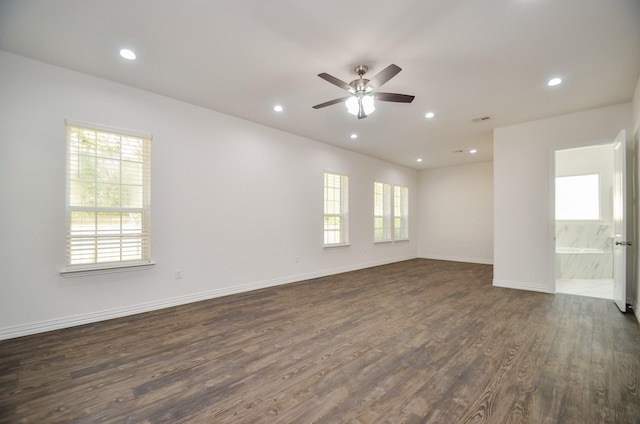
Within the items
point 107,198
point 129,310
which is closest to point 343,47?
point 107,198

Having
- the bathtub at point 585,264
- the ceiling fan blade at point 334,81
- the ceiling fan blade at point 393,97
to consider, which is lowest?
the bathtub at point 585,264

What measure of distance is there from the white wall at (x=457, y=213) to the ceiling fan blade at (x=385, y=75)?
6.65 m

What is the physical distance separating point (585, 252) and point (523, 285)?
7.64 feet

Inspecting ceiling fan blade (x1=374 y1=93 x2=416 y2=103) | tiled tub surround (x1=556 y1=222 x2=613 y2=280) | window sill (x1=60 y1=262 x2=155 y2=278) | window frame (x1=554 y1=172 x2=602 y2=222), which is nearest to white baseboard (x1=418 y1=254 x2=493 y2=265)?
tiled tub surround (x1=556 y1=222 x2=613 y2=280)

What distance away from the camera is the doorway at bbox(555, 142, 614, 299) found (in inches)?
231

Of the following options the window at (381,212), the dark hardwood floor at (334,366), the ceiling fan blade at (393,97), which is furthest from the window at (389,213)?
the ceiling fan blade at (393,97)

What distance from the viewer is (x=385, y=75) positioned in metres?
2.66

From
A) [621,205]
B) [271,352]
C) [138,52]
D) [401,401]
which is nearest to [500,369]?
[401,401]

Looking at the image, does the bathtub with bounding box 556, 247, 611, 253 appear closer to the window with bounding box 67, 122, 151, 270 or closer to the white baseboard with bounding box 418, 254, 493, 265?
the white baseboard with bounding box 418, 254, 493, 265

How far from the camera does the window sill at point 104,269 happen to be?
323 cm

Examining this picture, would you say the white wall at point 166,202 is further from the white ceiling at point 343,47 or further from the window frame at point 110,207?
the white ceiling at point 343,47

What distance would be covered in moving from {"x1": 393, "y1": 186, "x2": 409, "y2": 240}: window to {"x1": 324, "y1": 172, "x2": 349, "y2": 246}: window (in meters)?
2.38

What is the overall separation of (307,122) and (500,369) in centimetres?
426

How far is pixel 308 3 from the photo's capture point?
223cm
